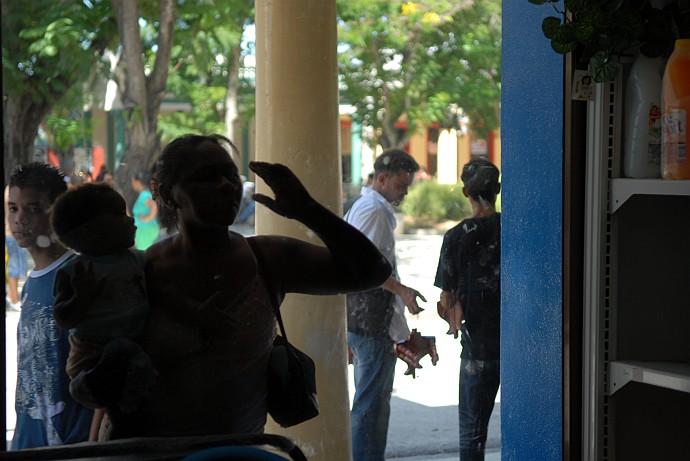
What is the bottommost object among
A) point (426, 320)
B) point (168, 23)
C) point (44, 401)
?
point (426, 320)

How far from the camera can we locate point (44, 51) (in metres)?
5.57

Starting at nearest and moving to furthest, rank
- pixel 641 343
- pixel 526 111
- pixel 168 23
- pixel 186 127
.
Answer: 1. pixel 641 343
2. pixel 526 111
3. pixel 168 23
4. pixel 186 127

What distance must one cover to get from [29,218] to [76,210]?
0.93 m

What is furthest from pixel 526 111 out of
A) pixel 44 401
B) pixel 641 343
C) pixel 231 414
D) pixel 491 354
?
pixel 491 354

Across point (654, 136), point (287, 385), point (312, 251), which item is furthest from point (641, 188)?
point (287, 385)

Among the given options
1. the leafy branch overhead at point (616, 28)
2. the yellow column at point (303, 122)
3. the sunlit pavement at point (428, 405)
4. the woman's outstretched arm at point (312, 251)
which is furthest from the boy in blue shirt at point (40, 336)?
the sunlit pavement at point (428, 405)

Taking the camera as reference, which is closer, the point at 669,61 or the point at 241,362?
the point at 241,362

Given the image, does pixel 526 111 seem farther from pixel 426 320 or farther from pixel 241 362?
pixel 426 320

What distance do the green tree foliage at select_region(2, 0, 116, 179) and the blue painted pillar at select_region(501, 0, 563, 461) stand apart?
2782 mm

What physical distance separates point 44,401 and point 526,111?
158 centimetres

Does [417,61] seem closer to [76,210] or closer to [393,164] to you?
[393,164]

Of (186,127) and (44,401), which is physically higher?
(186,127)

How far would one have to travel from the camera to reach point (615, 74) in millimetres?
2225

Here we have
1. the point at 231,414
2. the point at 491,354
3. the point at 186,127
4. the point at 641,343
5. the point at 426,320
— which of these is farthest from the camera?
the point at 186,127
